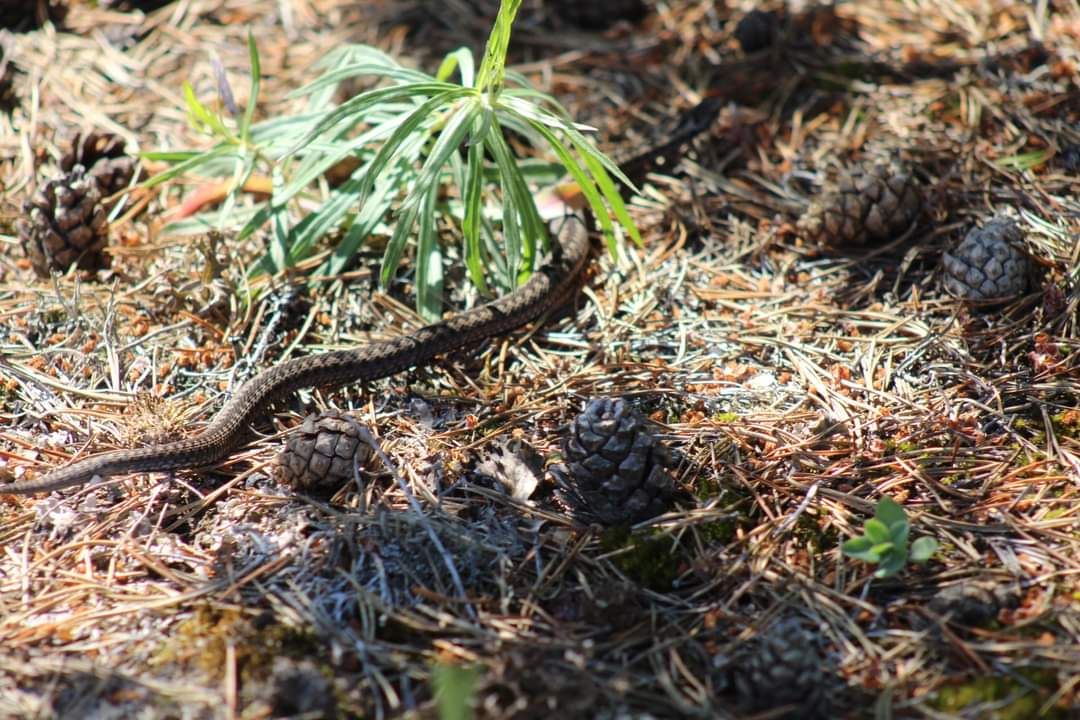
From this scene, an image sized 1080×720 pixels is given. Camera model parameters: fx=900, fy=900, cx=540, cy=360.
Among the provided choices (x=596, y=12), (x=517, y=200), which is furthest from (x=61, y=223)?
(x=596, y=12)

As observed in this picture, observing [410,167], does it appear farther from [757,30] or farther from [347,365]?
[757,30]

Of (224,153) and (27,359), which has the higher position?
(224,153)

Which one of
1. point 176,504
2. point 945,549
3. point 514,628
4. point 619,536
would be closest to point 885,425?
point 945,549

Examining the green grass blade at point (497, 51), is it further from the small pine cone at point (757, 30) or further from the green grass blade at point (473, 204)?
the small pine cone at point (757, 30)

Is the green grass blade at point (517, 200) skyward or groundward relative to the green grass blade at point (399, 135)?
groundward

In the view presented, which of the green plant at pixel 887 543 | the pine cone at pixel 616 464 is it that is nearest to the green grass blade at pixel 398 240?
the pine cone at pixel 616 464

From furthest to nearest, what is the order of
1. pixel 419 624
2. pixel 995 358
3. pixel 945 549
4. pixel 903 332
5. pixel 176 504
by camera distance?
1. pixel 903 332
2. pixel 995 358
3. pixel 176 504
4. pixel 945 549
5. pixel 419 624

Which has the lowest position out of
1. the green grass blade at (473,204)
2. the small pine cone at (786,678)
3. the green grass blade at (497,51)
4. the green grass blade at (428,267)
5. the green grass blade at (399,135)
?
the small pine cone at (786,678)

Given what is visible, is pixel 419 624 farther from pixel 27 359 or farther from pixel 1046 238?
pixel 1046 238

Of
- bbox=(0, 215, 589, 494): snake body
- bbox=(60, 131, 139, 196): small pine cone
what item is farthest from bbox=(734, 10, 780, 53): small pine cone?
bbox=(60, 131, 139, 196): small pine cone
